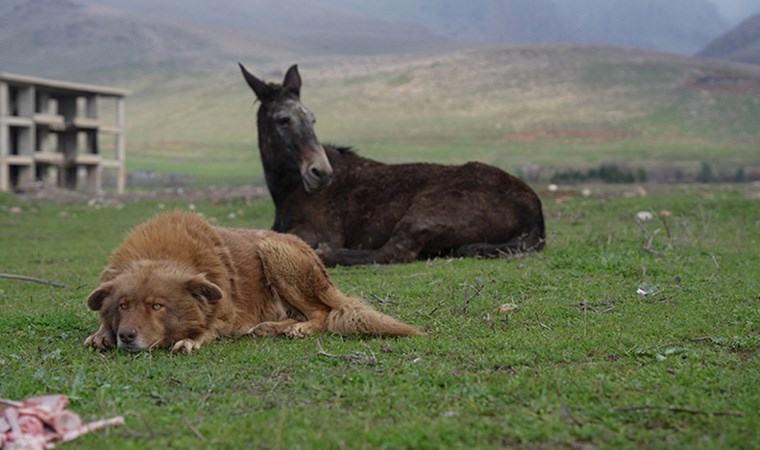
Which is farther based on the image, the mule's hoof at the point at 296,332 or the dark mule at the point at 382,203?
the dark mule at the point at 382,203

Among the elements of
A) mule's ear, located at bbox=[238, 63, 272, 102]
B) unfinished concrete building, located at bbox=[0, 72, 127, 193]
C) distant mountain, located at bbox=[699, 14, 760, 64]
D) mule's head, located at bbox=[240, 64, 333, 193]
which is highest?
distant mountain, located at bbox=[699, 14, 760, 64]

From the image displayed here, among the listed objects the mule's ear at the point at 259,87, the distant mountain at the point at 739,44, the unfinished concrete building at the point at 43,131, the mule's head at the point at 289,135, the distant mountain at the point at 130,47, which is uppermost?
the distant mountain at the point at 739,44

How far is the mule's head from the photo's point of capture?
11367mm

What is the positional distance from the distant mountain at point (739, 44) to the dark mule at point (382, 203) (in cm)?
16156

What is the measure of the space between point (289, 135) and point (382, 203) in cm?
155

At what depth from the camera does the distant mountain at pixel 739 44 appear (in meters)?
163

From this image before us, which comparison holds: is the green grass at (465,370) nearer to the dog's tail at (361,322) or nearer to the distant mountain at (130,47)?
the dog's tail at (361,322)

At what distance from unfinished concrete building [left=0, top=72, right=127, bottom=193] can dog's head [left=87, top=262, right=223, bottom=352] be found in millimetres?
26561

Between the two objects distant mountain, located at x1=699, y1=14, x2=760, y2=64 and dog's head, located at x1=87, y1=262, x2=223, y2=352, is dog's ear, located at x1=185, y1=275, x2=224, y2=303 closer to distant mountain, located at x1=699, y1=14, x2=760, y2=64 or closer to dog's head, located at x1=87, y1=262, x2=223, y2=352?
dog's head, located at x1=87, y1=262, x2=223, y2=352

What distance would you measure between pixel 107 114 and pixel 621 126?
5961 cm

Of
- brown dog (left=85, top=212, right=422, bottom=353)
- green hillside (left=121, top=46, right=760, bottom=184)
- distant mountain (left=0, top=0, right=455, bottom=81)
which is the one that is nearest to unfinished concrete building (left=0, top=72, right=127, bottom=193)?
green hillside (left=121, top=46, right=760, bottom=184)

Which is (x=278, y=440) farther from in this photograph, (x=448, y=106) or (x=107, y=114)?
(x=107, y=114)

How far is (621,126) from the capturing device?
79750mm

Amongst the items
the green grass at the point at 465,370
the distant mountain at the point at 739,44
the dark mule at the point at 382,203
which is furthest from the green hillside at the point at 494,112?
the distant mountain at the point at 739,44
